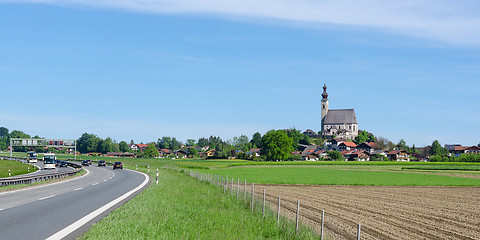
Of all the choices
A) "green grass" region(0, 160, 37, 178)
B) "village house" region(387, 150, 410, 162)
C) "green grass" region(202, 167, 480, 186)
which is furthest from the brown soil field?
"village house" region(387, 150, 410, 162)

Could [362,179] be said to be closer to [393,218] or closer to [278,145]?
[393,218]

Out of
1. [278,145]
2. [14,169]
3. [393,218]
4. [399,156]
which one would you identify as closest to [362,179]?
[393,218]

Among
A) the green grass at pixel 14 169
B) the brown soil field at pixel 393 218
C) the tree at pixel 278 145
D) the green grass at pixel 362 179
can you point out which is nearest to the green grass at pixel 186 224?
the brown soil field at pixel 393 218

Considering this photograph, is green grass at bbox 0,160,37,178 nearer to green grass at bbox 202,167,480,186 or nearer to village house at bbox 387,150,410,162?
green grass at bbox 202,167,480,186

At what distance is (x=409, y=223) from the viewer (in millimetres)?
20281

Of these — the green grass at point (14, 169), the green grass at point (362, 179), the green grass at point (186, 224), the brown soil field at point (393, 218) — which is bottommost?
the green grass at point (14, 169)

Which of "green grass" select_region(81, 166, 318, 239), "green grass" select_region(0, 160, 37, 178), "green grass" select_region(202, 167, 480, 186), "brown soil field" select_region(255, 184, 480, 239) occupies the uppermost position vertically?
"green grass" select_region(81, 166, 318, 239)

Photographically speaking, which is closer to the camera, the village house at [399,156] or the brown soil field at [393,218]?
the brown soil field at [393,218]

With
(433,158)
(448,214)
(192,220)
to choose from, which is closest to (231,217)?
(192,220)

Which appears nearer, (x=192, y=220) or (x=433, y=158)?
(x=192, y=220)

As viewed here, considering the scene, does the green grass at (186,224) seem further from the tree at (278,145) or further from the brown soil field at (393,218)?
the tree at (278,145)

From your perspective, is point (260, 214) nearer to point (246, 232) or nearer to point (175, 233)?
point (246, 232)

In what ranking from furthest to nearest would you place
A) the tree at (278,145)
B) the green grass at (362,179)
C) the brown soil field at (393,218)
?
the tree at (278,145) → the green grass at (362,179) → the brown soil field at (393,218)

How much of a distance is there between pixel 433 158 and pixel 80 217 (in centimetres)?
11649
